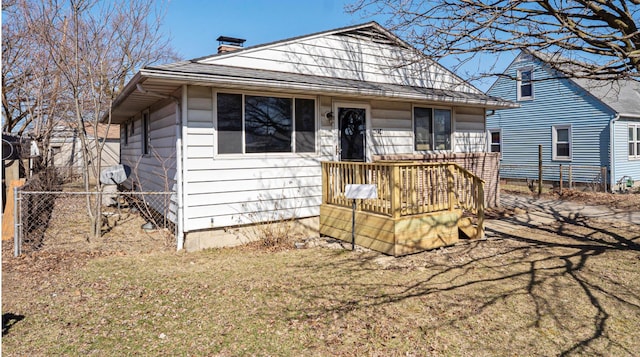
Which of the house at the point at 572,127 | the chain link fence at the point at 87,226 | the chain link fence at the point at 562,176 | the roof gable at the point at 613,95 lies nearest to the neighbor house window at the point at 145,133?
the chain link fence at the point at 87,226

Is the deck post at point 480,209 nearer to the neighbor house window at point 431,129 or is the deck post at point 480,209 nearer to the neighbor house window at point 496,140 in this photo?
the neighbor house window at point 431,129

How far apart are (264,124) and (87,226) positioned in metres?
4.58

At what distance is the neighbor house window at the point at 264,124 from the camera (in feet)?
23.0

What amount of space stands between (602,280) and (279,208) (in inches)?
196

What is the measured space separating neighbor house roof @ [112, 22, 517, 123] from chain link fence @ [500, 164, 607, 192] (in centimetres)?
769

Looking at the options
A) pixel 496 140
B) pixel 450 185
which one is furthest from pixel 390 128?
pixel 496 140

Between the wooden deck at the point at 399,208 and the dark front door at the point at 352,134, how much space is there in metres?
1.24

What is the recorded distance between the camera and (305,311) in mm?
4285

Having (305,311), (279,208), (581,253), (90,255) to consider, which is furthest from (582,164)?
(90,255)

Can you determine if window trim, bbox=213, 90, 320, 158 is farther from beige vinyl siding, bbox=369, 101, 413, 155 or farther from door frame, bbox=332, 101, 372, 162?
beige vinyl siding, bbox=369, 101, 413, 155

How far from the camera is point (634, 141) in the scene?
1658 centimetres

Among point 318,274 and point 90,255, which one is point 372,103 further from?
point 90,255

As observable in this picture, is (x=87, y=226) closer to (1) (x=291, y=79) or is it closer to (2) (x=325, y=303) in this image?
(1) (x=291, y=79)

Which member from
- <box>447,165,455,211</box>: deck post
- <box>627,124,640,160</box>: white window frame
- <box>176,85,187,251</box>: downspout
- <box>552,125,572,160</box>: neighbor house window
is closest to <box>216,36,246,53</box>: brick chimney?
<box>176,85,187,251</box>: downspout
